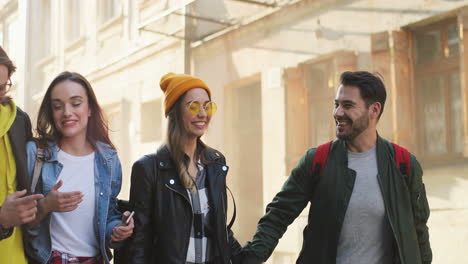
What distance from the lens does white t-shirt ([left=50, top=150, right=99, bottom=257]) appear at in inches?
131

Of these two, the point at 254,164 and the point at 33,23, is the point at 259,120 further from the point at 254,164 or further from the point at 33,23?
the point at 33,23

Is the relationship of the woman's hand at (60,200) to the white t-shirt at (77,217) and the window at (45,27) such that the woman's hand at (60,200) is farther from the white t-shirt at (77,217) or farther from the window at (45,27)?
the window at (45,27)

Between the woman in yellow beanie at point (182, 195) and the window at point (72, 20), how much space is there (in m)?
10.0

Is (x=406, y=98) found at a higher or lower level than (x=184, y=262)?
higher

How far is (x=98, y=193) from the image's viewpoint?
345 centimetres

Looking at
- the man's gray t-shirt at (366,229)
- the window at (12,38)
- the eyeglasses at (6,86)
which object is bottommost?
the man's gray t-shirt at (366,229)

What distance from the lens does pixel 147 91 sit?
11016 millimetres

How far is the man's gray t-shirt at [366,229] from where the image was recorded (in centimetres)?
342

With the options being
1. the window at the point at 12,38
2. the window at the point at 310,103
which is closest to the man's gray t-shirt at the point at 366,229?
the window at the point at 310,103

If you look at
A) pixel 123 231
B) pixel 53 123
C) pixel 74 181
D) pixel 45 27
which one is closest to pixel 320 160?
pixel 123 231

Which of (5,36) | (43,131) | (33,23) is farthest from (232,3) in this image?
(5,36)

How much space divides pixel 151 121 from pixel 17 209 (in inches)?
314

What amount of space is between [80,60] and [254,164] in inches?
215

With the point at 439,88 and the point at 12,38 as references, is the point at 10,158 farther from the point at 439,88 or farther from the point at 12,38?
the point at 12,38
